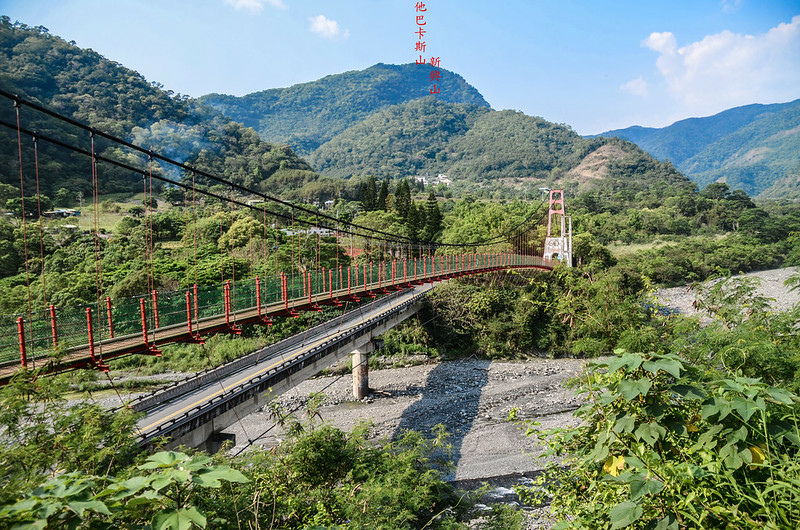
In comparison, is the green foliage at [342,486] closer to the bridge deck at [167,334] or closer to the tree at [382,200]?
the bridge deck at [167,334]

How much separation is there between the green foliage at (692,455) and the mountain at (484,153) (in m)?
86.3

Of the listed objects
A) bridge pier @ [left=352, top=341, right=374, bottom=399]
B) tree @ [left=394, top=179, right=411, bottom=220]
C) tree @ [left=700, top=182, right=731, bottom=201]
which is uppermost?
tree @ [left=700, top=182, right=731, bottom=201]

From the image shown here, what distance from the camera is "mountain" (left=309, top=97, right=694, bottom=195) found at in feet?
323

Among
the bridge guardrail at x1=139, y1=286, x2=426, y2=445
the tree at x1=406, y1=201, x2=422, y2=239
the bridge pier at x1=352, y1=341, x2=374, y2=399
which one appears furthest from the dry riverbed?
the tree at x1=406, y1=201, x2=422, y2=239

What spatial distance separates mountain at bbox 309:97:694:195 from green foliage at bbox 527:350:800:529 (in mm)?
86274

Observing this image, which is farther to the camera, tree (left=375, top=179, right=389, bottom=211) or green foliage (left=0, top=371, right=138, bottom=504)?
tree (left=375, top=179, right=389, bottom=211)

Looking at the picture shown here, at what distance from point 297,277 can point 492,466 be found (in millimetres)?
6992

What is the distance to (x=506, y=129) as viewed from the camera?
142 metres

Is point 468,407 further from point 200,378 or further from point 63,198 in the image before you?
point 63,198

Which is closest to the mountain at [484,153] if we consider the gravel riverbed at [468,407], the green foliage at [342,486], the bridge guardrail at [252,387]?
the gravel riverbed at [468,407]

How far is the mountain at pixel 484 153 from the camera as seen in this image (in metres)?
98.6

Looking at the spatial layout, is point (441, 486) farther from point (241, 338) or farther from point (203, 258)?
point (203, 258)

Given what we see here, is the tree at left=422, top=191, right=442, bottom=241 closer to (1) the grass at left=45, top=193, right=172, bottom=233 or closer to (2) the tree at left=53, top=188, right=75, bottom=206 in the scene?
(1) the grass at left=45, top=193, right=172, bottom=233

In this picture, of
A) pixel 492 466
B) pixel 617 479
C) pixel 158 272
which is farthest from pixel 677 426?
pixel 158 272
